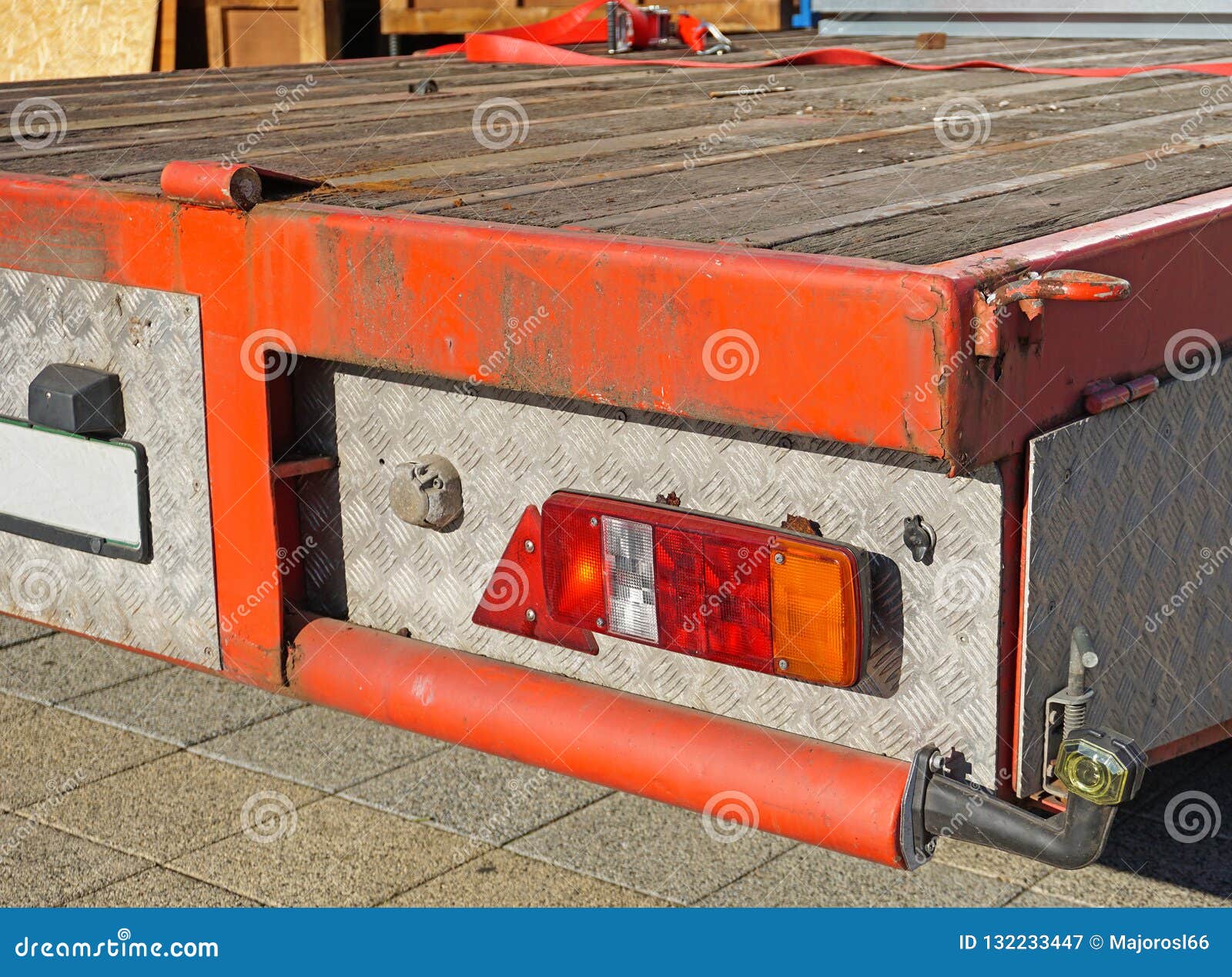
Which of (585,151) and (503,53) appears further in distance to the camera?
(503,53)

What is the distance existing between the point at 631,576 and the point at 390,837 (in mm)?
1523

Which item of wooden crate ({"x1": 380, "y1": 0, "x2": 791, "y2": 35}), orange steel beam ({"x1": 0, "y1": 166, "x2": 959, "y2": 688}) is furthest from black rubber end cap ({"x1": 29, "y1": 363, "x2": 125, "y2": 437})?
wooden crate ({"x1": 380, "y1": 0, "x2": 791, "y2": 35})

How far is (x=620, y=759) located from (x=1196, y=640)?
2.44ft

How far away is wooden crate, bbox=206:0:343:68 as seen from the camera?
7781mm

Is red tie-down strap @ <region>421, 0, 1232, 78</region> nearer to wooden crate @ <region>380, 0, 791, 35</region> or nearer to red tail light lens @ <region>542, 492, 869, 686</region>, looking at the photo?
wooden crate @ <region>380, 0, 791, 35</region>

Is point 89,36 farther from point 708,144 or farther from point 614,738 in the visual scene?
point 614,738

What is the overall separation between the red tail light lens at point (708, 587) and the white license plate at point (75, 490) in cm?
65

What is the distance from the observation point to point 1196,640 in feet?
6.37

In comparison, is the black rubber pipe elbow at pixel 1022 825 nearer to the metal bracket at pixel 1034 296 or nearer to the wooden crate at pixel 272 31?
the metal bracket at pixel 1034 296

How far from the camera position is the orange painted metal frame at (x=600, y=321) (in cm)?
150

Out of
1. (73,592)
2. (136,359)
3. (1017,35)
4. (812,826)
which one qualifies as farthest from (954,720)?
(1017,35)

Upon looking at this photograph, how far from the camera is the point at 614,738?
187 cm

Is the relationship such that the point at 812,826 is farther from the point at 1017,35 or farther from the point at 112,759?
the point at 1017,35

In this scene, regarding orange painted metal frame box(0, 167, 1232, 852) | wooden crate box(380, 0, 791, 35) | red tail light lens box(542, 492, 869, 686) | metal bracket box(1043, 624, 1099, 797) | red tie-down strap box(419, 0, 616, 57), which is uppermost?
wooden crate box(380, 0, 791, 35)
